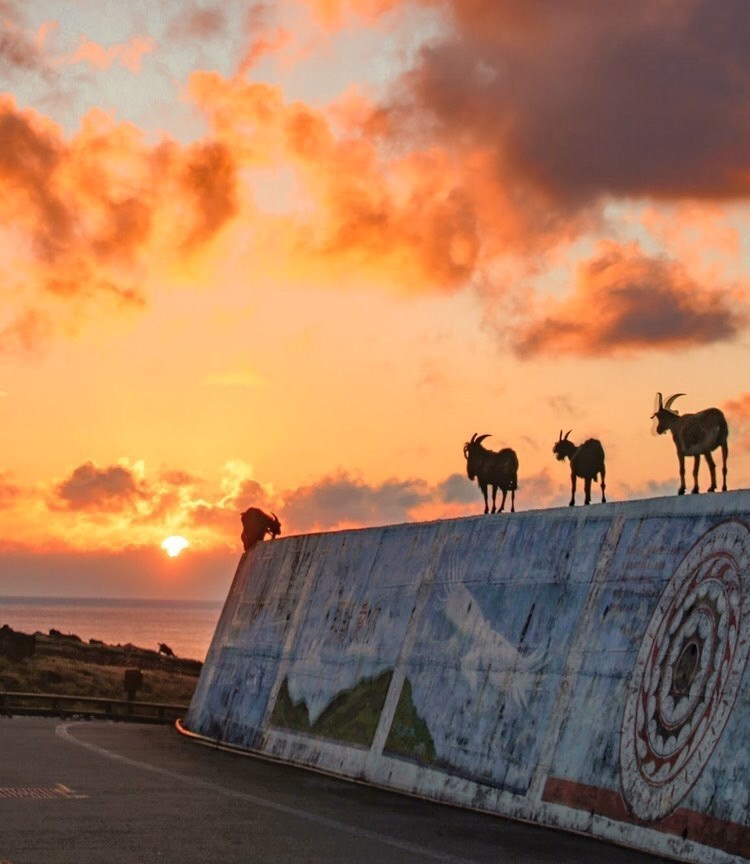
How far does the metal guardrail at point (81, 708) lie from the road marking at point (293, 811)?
539 inches

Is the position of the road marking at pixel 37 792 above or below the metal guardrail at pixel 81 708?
below

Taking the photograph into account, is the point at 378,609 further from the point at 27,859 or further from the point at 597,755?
the point at 27,859

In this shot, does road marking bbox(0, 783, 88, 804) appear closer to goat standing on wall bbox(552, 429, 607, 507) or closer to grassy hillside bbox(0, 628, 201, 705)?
goat standing on wall bbox(552, 429, 607, 507)

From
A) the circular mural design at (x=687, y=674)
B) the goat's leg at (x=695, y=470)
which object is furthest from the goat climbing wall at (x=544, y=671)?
the goat's leg at (x=695, y=470)

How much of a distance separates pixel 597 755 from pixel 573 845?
211 cm

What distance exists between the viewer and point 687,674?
70.2 ft

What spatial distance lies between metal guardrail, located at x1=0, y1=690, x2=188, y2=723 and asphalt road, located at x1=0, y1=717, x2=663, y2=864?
16791mm

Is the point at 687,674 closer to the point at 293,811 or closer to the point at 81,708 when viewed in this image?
the point at 293,811

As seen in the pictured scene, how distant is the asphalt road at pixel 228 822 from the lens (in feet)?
63.9

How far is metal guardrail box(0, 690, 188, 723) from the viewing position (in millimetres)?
50469

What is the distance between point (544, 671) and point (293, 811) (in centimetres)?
516

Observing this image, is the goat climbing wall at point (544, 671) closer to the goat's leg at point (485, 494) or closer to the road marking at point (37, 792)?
A: the goat's leg at point (485, 494)

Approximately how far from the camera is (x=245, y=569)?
153 ft

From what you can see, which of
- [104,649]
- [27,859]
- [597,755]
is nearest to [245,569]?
[597,755]
